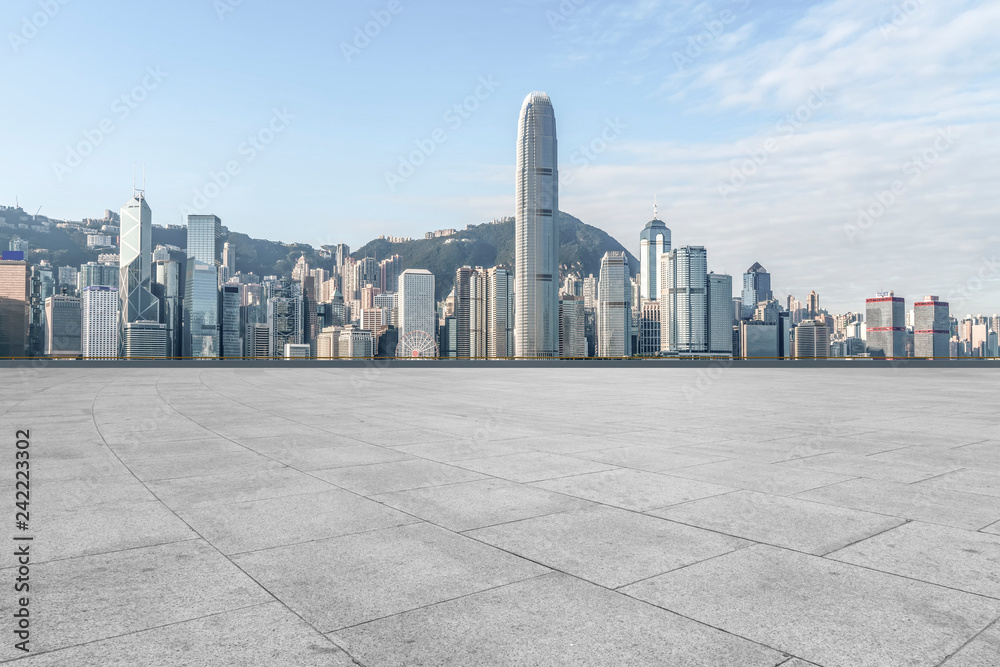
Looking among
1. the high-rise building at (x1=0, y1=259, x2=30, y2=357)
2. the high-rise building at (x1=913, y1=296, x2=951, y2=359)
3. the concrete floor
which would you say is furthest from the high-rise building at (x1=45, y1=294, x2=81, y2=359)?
the high-rise building at (x1=913, y1=296, x2=951, y2=359)

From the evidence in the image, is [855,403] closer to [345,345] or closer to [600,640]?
[600,640]

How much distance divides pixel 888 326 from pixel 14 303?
588ft

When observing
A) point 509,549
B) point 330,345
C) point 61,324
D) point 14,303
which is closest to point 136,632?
point 509,549

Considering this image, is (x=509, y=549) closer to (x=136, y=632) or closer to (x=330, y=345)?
(x=136, y=632)

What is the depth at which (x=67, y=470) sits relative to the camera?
28.0 ft

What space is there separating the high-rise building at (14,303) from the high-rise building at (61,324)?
112 feet

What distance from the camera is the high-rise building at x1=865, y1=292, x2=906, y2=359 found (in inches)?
5344

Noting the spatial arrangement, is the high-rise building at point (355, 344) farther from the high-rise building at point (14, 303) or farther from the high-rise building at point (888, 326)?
the high-rise building at point (888, 326)

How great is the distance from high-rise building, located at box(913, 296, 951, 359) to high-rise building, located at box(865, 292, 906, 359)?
4.38 m

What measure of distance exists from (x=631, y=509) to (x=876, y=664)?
3.28 m

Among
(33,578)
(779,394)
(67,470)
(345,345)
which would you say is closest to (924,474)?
(33,578)

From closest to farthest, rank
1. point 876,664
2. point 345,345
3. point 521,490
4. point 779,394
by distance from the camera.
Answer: point 876,664, point 521,490, point 779,394, point 345,345

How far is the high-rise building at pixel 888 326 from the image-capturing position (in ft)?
445

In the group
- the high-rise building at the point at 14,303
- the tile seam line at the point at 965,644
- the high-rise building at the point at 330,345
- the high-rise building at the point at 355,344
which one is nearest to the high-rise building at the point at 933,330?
the high-rise building at the point at 355,344
